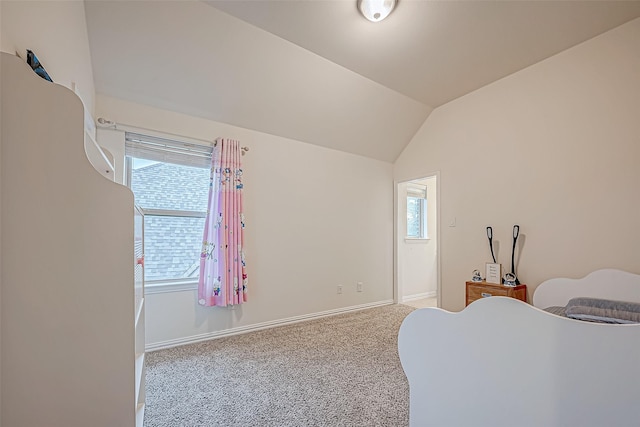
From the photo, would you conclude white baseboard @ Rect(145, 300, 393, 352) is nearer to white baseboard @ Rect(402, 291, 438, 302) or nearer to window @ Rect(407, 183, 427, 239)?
white baseboard @ Rect(402, 291, 438, 302)

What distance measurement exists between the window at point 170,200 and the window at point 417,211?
3.25 meters

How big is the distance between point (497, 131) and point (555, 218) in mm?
1081

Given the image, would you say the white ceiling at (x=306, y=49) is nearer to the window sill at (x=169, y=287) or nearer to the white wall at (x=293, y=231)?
the white wall at (x=293, y=231)

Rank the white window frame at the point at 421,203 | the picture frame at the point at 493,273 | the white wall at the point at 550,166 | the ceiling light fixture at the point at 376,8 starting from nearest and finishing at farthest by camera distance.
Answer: the ceiling light fixture at the point at 376,8 < the white wall at the point at 550,166 < the picture frame at the point at 493,273 < the white window frame at the point at 421,203

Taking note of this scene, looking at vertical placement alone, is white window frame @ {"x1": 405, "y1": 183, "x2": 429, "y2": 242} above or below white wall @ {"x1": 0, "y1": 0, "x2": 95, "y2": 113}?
below

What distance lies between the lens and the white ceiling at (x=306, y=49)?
2.06 metres

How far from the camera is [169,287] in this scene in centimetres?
255

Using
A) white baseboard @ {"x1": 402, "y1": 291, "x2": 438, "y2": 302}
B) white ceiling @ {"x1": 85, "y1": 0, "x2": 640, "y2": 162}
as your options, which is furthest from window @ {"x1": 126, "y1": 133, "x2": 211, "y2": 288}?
white baseboard @ {"x1": 402, "y1": 291, "x2": 438, "y2": 302}

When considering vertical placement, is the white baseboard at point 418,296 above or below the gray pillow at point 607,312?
below

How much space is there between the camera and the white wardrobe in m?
0.76

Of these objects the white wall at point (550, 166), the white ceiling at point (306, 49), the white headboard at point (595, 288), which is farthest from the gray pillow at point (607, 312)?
the white ceiling at point (306, 49)

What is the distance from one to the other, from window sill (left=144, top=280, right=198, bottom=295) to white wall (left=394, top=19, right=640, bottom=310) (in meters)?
2.90

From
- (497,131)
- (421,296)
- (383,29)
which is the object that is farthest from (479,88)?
(421,296)

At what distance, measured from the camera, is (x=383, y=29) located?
90.7 inches
